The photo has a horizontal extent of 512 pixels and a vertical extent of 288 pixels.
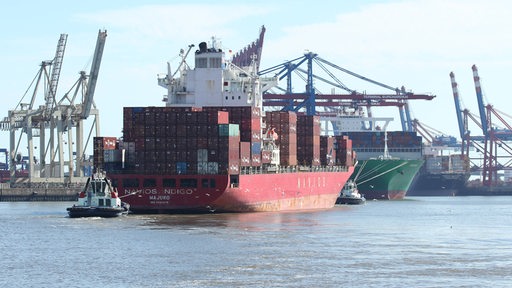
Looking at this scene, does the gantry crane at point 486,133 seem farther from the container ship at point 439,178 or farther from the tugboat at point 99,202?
the tugboat at point 99,202

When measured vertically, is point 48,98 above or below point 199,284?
above

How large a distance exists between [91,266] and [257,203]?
33.9 metres

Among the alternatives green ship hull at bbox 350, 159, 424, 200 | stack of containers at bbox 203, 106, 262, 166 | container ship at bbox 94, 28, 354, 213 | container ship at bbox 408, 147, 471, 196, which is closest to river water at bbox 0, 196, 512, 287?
container ship at bbox 94, 28, 354, 213

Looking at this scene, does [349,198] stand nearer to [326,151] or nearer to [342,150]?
[342,150]

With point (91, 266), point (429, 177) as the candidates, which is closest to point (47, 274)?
point (91, 266)

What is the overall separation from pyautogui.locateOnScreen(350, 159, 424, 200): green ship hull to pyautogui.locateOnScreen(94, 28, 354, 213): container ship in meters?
37.6

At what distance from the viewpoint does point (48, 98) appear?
405 feet

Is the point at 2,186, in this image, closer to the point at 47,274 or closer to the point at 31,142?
A: the point at 31,142

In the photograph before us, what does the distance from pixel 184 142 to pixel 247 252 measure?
2295 cm

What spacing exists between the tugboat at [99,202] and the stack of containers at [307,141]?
27756mm

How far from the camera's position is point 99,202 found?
7262cm

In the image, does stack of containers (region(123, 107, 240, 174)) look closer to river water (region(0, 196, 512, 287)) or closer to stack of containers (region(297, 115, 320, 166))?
river water (region(0, 196, 512, 287))

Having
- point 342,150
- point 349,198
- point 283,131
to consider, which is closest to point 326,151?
point 342,150

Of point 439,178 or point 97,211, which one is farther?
point 439,178
